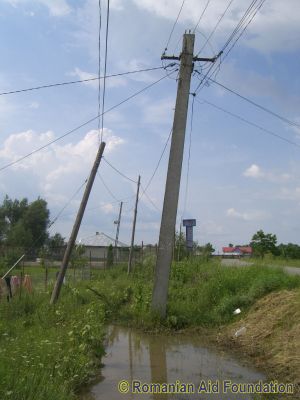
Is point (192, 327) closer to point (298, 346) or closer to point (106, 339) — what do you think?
point (106, 339)

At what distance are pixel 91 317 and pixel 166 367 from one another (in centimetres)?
273

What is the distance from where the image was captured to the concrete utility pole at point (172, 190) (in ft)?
48.2

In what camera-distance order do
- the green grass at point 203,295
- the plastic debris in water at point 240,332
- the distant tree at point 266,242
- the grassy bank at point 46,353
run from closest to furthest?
the grassy bank at point 46,353 < the plastic debris in water at point 240,332 < the green grass at point 203,295 < the distant tree at point 266,242

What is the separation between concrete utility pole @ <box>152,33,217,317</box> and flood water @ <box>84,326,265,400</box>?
63.5 inches

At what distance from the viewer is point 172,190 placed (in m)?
15.0

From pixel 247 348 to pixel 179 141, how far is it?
6.38m

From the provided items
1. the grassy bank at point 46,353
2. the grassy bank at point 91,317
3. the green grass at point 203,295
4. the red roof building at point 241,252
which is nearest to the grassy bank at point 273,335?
the grassy bank at point 91,317

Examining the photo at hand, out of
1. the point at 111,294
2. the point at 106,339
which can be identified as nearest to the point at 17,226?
the point at 111,294

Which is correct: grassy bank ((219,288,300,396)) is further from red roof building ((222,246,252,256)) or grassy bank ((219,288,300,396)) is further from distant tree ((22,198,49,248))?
distant tree ((22,198,49,248))

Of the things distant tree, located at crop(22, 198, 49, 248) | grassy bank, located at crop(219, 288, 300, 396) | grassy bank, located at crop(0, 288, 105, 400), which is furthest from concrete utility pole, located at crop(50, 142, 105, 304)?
distant tree, located at crop(22, 198, 49, 248)

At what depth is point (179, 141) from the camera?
15156mm

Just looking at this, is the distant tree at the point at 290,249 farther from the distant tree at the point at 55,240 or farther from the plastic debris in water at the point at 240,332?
the plastic debris in water at the point at 240,332

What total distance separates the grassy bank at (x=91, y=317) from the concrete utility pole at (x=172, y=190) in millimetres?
742

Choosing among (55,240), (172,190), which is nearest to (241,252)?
(55,240)
